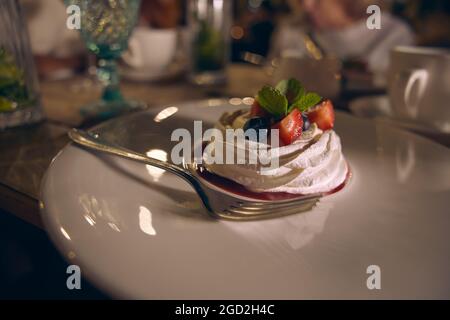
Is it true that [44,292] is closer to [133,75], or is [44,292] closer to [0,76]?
[0,76]

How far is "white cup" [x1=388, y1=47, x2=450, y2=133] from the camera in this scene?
34.7 inches

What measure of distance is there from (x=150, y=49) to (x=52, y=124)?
1.72 ft

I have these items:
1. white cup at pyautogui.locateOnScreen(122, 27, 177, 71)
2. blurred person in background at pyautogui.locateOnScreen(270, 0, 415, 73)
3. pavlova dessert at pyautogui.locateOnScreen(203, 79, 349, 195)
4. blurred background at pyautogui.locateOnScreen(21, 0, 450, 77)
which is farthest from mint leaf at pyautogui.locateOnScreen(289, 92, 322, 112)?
blurred person in background at pyautogui.locateOnScreen(270, 0, 415, 73)

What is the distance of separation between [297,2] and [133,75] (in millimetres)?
2705

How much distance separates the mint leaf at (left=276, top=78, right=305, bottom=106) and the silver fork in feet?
0.61

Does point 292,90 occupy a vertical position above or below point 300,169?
above

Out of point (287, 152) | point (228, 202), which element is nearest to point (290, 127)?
point (287, 152)

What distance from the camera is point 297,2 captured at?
11.9 ft

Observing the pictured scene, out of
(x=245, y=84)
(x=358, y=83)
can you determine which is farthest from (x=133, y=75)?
(x=358, y=83)

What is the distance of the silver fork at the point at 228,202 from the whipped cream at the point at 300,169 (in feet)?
0.17

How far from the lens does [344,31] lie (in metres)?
3.30

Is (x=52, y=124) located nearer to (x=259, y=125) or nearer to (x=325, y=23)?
(x=259, y=125)

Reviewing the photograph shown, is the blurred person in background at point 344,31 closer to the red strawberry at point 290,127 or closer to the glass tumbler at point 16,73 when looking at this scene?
the glass tumbler at point 16,73

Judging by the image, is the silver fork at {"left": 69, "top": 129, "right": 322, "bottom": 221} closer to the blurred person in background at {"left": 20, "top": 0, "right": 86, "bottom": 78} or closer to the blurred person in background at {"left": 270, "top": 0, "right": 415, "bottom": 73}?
the blurred person in background at {"left": 20, "top": 0, "right": 86, "bottom": 78}
